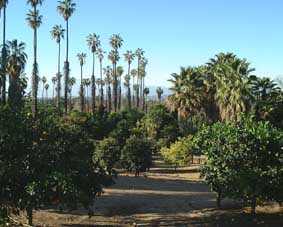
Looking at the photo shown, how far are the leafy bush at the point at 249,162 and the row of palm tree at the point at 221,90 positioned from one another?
20.8 meters

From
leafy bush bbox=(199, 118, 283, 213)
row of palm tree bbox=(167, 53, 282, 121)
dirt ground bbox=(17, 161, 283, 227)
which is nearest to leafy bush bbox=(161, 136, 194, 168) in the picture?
row of palm tree bbox=(167, 53, 282, 121)

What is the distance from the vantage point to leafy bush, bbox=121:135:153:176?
49.7 meters

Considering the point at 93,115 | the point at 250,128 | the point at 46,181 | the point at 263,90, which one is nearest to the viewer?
the point at 46,181

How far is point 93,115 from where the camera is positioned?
79.0 m

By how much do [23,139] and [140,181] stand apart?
25915mm

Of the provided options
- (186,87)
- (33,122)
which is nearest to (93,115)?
(186,87)

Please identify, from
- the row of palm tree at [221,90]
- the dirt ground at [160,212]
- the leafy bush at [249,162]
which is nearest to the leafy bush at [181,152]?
the row of palm tree at [221,90]

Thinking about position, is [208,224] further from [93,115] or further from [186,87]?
[93,115]

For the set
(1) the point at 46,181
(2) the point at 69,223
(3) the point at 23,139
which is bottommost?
(2) the point at 69,223

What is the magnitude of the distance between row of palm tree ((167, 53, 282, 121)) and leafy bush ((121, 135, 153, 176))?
9541 millimetres

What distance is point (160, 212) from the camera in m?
31.7

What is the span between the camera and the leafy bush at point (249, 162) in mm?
26031

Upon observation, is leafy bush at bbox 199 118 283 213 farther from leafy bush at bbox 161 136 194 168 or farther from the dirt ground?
leafy bush at bbox 161 136 194 168

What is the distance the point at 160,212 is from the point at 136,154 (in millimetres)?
18429
